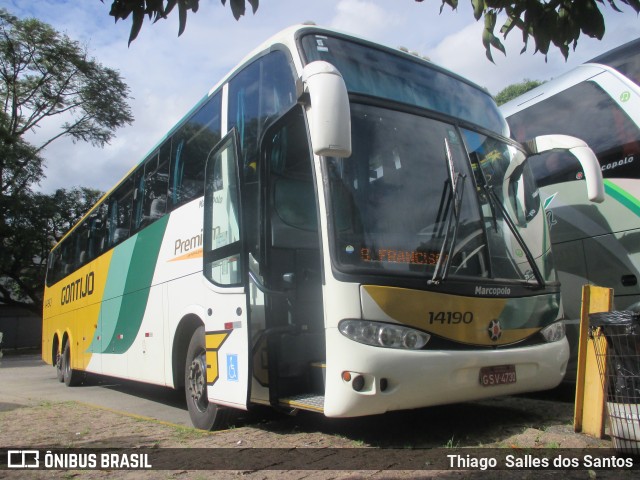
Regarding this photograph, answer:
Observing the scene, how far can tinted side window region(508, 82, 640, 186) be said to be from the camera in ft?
19.0

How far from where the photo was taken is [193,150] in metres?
6.71

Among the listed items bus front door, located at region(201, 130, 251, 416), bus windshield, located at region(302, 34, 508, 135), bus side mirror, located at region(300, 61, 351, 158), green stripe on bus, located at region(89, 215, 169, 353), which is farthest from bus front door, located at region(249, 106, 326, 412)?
green stripe on bus, located at region(89, 215, 169, 353)

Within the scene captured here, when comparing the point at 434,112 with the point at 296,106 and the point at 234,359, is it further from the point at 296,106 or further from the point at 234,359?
the point at 234,359

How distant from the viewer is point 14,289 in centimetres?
3456

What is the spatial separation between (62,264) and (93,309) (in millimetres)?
4575

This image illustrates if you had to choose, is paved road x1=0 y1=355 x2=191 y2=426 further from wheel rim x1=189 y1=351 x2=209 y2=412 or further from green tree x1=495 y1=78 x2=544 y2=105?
green tree x1=495 y1=78 x2=544 y2=105

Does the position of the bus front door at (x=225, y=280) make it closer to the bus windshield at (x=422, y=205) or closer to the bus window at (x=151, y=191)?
the bus windshield at (x=422, y=205)

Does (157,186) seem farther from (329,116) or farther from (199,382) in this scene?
(329,116)

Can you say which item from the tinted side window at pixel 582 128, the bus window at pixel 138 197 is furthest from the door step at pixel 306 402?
the bus window at pixel 138 197

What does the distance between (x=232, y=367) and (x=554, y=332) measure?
3.00m

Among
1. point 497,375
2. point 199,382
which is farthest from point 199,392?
point 497,375

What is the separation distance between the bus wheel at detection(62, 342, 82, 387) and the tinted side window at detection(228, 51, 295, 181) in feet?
29.2

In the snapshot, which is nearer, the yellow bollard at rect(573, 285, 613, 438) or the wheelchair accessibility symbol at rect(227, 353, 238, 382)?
the yellow bollard at rect(573, 285, 613, 438)

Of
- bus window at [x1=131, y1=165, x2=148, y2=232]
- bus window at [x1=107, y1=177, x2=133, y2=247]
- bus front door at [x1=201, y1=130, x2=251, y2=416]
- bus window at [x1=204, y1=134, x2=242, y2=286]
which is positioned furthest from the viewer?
bus window at [x1=107, y1=177, x2=133, y2=247]
